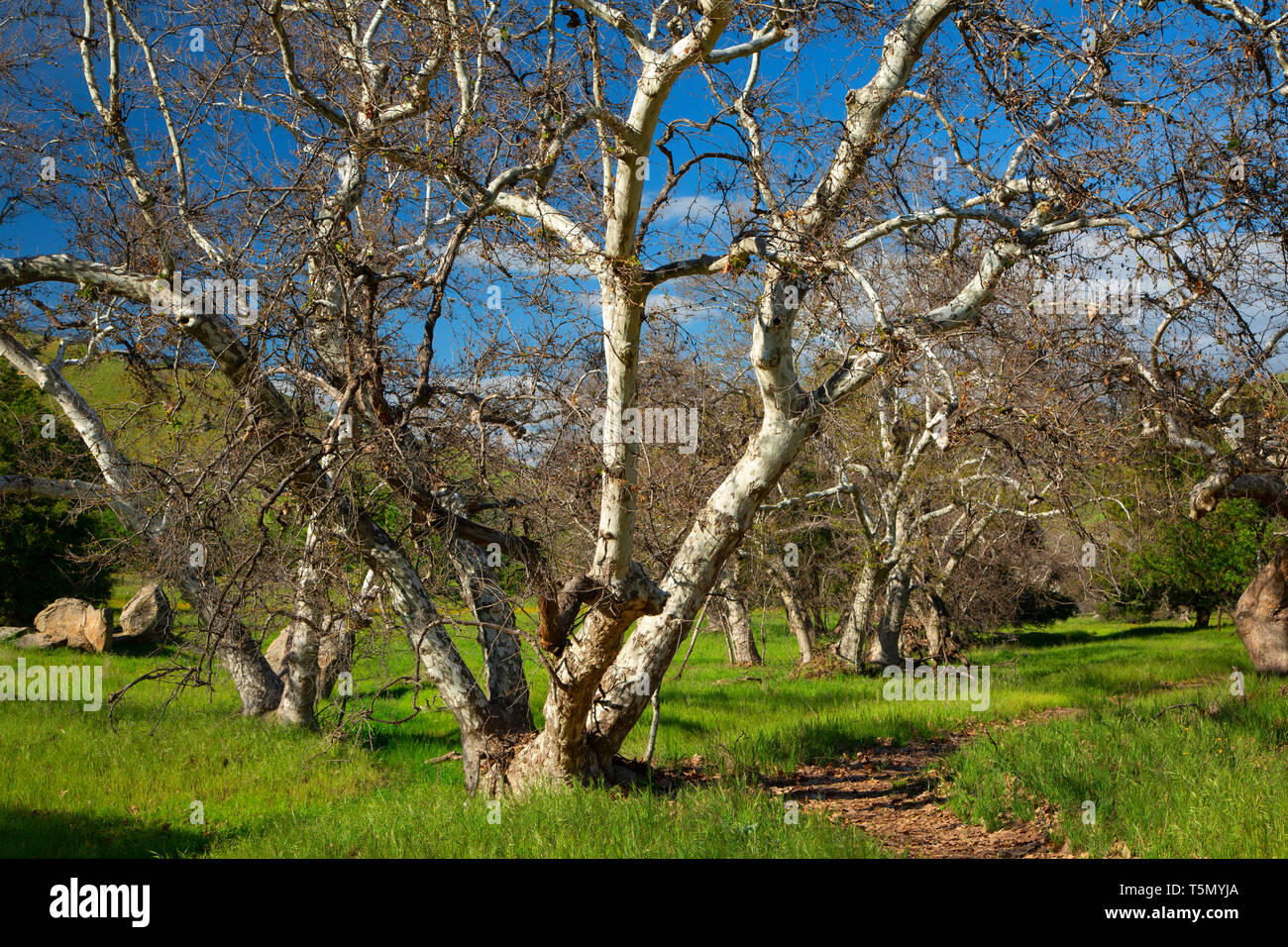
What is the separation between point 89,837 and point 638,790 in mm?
4013

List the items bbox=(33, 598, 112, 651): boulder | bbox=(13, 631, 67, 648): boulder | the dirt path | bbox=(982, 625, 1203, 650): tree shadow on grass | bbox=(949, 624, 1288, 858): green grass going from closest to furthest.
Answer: bbox=(949, 624, 1288, 858): green grass < the dirt path < bbox=(13, 631, 67, 648): boulder < bbox=(33, 598, 112, 651): boulder < bbox=(982, 625, 1203, 650): tree shadow on grass

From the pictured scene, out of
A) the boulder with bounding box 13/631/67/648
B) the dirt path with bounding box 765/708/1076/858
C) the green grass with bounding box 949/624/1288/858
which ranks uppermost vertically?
the boulder with bounding box 13/631/67/648

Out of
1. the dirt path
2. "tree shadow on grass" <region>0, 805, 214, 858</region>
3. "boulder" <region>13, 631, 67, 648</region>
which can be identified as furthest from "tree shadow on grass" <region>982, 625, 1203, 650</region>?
"boulder" <region>13, 631, 67, 648</region>

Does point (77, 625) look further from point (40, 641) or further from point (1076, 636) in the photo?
point (1076, 636)

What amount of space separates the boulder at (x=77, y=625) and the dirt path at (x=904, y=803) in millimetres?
13785

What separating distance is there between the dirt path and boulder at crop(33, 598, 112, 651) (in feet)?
45.2

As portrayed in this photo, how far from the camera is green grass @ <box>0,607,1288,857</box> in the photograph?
4.75 metres

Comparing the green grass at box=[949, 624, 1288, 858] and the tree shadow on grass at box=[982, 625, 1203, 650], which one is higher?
the green grass at box=[949, 624, 1288, 858]

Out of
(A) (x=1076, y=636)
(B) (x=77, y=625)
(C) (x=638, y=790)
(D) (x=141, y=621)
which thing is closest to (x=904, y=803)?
(C) (x=638, y=790)

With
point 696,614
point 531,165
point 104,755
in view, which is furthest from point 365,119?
point 104,755

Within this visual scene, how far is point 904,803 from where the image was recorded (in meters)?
6.58

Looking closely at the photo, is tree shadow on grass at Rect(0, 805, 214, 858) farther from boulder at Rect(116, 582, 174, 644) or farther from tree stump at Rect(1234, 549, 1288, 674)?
tree stump at Rect(1234, 549, 1288, 674)

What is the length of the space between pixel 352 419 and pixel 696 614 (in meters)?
3.02

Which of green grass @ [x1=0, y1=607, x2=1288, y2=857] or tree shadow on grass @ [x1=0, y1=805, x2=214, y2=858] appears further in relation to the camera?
tree shadow on grass @ [x1=0, y1=805, x2=214, y2=858]
